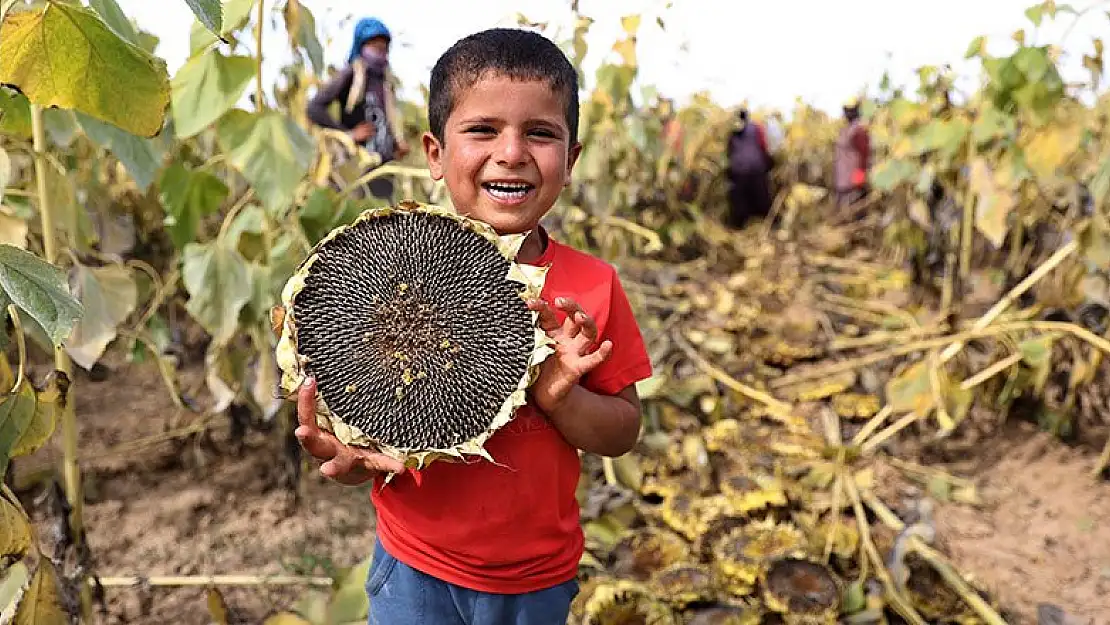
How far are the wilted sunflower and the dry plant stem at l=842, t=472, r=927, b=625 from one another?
133 cm

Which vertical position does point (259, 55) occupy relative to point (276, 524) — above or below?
above

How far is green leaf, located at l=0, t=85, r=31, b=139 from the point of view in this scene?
103cm

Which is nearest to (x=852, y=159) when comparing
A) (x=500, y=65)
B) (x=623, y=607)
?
(x=623, y=607)

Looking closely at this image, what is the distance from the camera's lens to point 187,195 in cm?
176

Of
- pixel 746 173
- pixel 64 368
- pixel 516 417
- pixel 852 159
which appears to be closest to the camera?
pixel 516 417

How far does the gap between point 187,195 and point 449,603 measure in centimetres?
115

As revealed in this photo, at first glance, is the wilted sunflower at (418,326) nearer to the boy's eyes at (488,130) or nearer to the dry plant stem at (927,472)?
the boy's eyes at (488,130)

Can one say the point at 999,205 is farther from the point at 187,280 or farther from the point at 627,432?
the point at 187,280

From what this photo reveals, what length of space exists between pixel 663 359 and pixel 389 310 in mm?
2442

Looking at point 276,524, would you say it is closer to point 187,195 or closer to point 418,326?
point 187,195

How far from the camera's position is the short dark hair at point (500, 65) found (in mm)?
913

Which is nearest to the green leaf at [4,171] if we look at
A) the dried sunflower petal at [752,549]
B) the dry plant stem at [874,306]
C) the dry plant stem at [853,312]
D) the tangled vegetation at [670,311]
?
the tangled vegetation at [670,311]

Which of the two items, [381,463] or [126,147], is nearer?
[381,463]

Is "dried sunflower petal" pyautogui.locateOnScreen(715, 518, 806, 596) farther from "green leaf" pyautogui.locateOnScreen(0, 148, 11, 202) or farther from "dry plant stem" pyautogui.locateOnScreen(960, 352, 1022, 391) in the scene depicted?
"green leaf" pyautogui.locateOnScreen(0, 148, 11, 202)
